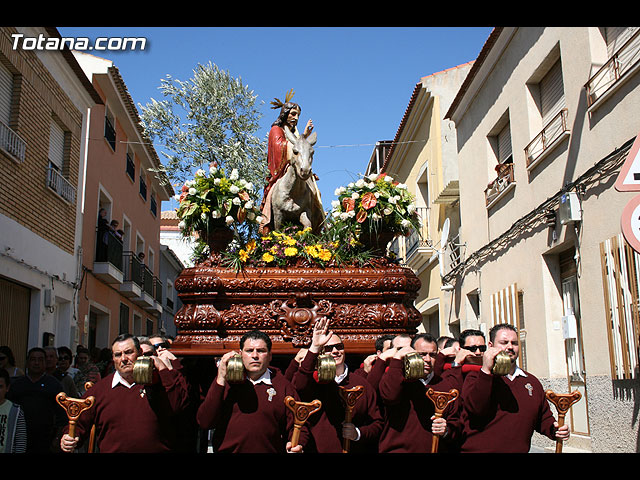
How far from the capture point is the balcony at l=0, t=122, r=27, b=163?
973 cm

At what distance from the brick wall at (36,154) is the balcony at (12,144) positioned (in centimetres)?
10

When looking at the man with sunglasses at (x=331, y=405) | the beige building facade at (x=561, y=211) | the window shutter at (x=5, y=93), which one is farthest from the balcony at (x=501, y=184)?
the window shutter at (x=5, y=93)

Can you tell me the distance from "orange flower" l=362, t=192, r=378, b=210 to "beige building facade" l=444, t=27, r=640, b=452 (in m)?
2.79

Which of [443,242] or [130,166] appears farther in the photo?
[130,166]

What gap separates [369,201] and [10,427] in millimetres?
2966

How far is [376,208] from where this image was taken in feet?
17.7


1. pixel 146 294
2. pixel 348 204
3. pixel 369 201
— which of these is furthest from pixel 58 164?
pixel 369 201

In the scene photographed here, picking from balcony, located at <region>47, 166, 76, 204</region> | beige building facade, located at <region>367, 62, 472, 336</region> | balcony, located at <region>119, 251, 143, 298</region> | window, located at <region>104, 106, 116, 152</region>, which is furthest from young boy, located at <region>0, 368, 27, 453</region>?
balcony, located at <region>119, 251, 143, 298</region>

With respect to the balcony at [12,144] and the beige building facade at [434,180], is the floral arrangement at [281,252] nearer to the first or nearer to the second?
the balcony at [12,144]

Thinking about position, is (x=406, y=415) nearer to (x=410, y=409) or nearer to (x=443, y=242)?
(x=410, y=409)

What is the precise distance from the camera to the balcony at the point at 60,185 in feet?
38.3

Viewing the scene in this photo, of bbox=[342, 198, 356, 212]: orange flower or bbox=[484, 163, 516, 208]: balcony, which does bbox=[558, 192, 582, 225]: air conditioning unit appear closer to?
bbox=[484, 163, 516, 208]: balcony

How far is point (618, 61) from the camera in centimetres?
735
